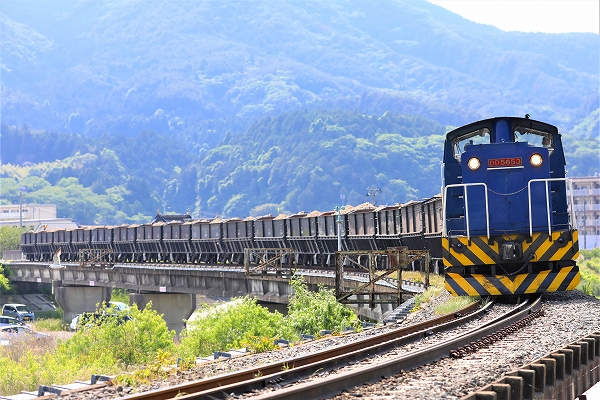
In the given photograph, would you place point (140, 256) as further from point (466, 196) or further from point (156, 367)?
point (156, 367)

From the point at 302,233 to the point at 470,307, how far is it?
3199cm

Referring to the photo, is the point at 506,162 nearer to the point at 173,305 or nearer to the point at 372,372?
the point at 372,372

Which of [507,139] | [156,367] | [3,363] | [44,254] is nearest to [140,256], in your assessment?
[44,254]

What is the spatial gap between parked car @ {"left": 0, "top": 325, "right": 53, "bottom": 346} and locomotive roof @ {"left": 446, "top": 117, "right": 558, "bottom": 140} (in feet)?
68.4

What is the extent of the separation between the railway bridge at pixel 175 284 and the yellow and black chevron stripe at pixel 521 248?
6153 mm

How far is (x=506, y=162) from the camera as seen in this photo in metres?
16.9

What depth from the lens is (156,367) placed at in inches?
401

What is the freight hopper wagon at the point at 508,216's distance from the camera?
1636 cm

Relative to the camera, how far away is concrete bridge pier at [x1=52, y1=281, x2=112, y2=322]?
211 ft

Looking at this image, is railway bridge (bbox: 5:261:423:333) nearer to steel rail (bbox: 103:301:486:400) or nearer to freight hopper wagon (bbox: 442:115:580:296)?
freight hopper wagon (bbox: 442:115:580:296)

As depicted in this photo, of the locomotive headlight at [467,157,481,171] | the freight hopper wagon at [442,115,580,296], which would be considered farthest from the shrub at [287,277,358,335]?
the locomotive headlight at [467,157,481,171]

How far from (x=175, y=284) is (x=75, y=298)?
18.2 metres

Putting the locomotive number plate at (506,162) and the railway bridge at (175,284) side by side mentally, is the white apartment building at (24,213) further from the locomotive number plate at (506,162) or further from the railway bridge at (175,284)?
the locomotive number plate at (506,162)

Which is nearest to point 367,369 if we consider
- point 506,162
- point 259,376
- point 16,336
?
point 259,376
